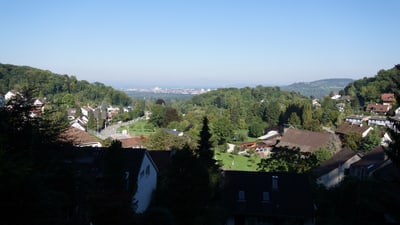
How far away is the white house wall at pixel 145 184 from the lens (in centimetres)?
1531

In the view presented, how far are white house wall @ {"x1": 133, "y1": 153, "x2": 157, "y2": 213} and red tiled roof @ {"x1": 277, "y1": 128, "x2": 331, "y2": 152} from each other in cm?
2359

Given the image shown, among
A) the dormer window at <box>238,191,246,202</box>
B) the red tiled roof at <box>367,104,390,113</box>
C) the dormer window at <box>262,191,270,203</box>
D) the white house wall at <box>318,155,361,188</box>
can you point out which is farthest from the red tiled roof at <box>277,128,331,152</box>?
the red tiled roof at <box>367,104,390,113</box>

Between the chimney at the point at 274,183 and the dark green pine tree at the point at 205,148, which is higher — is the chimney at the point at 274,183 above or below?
below

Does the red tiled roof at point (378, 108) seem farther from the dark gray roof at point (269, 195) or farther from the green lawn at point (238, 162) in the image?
the dark gray roof at point (269, 195)

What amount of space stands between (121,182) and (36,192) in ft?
18.3

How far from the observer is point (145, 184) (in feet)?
53.5

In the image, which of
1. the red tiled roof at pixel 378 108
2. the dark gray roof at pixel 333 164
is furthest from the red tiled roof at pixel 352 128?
the red tiled roof at pixel 378 108

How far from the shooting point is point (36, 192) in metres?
6.02

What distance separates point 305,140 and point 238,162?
346 inches

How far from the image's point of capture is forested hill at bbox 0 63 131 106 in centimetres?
8812

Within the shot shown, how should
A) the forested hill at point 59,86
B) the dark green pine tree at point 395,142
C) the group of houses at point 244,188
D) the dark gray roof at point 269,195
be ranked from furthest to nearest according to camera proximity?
the forested hill at point 59,86 → the dark gray roof at point 269,195 → the group of houses at point 244,188 → the dark green pine tree at point 395,142

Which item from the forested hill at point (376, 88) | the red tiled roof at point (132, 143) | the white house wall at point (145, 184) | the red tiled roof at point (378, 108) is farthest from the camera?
the forested hill at point (376, 88)

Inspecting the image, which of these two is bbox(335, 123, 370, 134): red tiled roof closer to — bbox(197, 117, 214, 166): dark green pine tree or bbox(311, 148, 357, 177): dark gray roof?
bbox(311, 148, 357, 177): dark gray roof

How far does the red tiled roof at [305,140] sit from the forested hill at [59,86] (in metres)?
53.4
